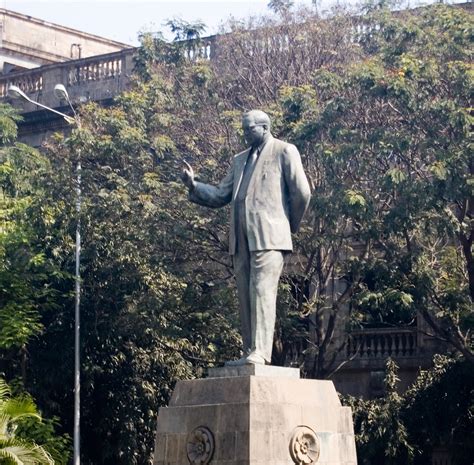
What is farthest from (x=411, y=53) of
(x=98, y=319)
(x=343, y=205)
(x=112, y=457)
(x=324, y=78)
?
(x=112, y=457)

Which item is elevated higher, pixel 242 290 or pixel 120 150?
pixel 120 150

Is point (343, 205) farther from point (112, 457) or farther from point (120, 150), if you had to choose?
point (112, 457)

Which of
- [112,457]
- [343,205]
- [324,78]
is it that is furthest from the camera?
[112,457]

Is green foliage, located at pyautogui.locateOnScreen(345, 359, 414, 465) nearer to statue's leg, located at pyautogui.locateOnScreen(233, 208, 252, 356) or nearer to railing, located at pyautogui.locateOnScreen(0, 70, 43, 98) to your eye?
statue's leg, located at pyautogui.locateOnScreen(233, 208, 252, 356)

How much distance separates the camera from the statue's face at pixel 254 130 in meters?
17.4

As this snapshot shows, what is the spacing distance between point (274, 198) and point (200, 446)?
2.74 meters

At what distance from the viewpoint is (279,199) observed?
1725 cm

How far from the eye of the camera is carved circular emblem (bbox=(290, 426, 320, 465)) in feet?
53.8

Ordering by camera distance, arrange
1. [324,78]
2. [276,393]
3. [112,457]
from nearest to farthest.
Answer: [276,393]
[324,78]
[112,457]

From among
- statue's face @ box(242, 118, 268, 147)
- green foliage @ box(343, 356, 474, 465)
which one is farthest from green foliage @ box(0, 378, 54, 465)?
statue's face @ box(242, 118, 268, 147)

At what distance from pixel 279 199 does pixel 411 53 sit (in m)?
11.4

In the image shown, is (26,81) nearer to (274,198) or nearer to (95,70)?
(95,70)

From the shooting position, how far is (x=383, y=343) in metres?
33.8

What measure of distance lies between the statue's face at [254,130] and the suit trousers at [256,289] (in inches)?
28.7
